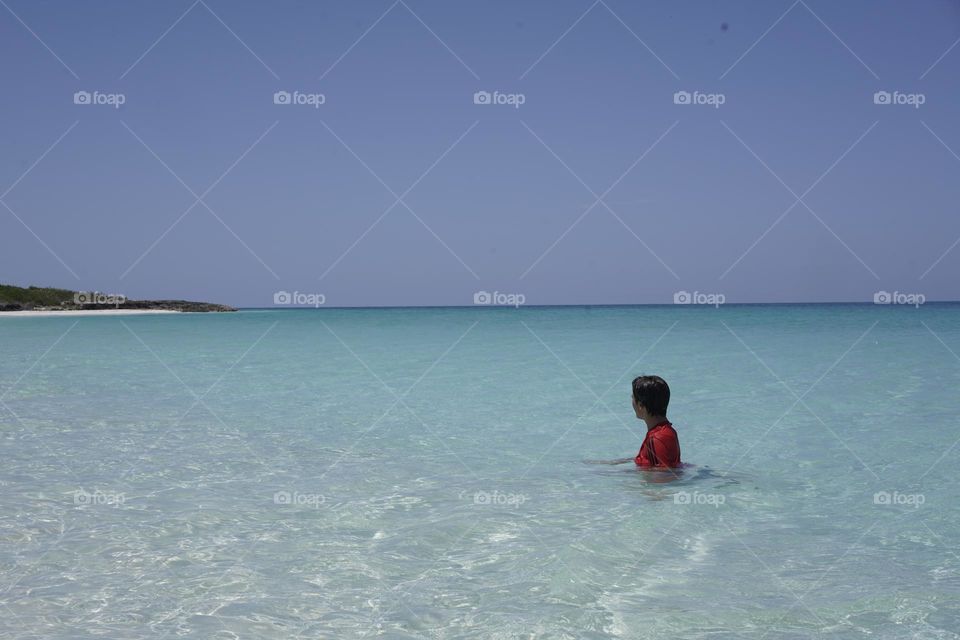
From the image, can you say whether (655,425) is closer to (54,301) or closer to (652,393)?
(652,393)

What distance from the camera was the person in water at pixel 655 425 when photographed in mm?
7668

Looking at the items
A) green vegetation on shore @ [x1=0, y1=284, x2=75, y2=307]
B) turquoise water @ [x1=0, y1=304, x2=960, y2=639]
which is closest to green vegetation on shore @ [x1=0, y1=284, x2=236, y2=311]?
green vegetation on shore @ [x1=0, y1=284, x2=75, y2=307]

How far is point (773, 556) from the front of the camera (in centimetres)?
518

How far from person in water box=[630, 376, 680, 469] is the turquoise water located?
33 centimetres

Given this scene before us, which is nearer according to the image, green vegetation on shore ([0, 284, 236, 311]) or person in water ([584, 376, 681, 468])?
person in water ([584, 376, 681, 468])

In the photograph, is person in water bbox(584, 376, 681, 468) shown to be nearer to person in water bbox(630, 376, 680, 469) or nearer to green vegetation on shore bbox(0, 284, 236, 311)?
person in water bbox(630, 376, 680, 469)

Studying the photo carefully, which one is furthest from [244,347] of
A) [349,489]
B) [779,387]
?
[349,489]

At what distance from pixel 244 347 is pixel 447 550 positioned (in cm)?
2601

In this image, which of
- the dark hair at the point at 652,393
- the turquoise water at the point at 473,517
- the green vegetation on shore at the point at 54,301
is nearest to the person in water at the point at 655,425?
the dark hair at the point at 652,393

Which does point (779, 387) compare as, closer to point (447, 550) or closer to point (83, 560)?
point (447, 550)

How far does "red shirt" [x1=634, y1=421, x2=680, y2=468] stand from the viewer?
7.75 meters

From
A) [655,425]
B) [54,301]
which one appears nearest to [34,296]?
[54,301]

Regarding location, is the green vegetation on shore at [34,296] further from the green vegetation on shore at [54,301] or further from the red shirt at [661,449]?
the red shirt at [661,449]

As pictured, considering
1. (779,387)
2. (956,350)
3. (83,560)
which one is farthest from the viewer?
(956,350)
